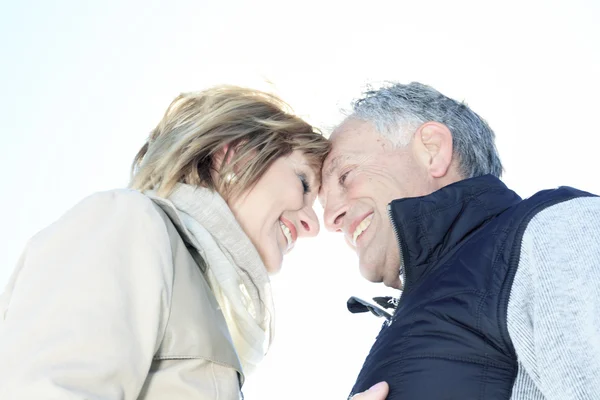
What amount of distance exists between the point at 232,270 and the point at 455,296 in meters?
1.00

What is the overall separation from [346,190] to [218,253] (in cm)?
110

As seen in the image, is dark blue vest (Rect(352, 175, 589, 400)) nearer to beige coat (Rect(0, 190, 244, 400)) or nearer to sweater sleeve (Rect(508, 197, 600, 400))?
sweater sleeve (Rect(508, 197, 600, 400))

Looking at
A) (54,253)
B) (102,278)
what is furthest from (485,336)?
(54,253)

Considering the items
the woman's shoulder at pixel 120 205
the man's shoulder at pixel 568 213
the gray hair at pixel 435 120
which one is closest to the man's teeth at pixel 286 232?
Answer: the gray hair at pixel 435 120

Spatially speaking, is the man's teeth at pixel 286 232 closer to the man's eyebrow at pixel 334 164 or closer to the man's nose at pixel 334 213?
the man's nose at pixel 334 213

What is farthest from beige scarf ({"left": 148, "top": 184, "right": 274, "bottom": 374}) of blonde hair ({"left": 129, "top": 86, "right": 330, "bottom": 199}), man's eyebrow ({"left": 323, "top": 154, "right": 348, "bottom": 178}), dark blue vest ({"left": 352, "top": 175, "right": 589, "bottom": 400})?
man's eyebrow ({"left": 323, "top": 154, "right": 348, "bottom": 178})

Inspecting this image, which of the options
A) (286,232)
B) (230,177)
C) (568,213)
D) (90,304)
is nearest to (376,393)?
(568,213)

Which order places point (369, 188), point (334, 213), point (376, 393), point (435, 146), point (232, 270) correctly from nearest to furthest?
point (376, 393)
point (232, 270)
point (435, 146)
point (369, 188)
point (334, 213)

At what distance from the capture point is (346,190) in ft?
13.1

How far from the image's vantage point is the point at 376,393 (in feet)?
8.10

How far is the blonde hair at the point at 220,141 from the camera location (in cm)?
338

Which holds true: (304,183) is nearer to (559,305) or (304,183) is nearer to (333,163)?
(333,163)

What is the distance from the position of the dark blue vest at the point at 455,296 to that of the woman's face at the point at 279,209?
0.95 meters

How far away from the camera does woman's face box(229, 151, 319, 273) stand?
3646 millimetres
